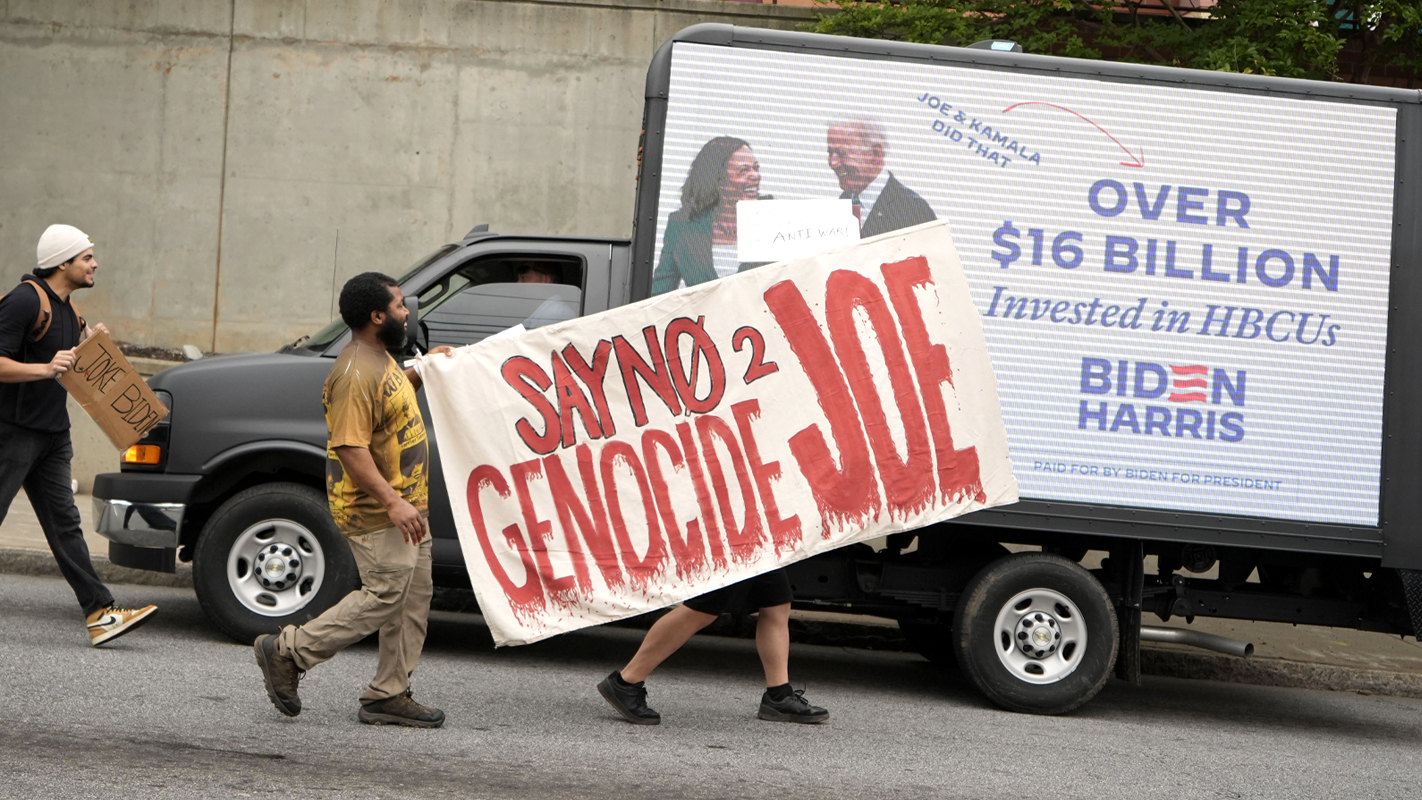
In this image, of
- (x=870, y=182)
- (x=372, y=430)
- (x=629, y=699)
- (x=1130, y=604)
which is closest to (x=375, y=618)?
(x=372, y=430)

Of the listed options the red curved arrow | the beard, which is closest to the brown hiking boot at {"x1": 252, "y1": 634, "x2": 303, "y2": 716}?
the beard

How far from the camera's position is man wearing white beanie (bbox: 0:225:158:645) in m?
6.07

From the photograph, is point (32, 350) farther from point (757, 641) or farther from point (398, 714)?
point (757, 641)

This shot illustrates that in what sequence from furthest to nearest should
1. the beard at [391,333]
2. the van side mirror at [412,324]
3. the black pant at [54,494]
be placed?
the black pant at [54,494], the van side mirror at [412,324], the beard at [391,333]

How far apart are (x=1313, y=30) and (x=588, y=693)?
23.5 ft

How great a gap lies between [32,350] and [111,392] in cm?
42

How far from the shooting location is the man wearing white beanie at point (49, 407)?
607cm

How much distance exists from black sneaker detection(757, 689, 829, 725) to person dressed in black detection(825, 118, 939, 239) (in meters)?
2.15

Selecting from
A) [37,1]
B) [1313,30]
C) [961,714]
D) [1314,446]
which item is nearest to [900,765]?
[961,714]

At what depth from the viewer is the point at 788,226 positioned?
6.11 m

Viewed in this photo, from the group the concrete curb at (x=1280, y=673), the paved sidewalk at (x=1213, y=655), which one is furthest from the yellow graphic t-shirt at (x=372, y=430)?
the concrete curb at (x=1280, y=673)

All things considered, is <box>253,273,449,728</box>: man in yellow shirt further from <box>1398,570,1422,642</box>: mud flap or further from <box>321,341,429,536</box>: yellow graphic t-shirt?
<box>1398,570,1422,642</box>: mud flap

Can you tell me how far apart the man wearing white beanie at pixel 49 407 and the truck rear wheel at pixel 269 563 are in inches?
15.6

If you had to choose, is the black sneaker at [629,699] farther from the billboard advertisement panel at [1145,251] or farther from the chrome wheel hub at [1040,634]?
the billboard advertisement panel at [1145,251]
